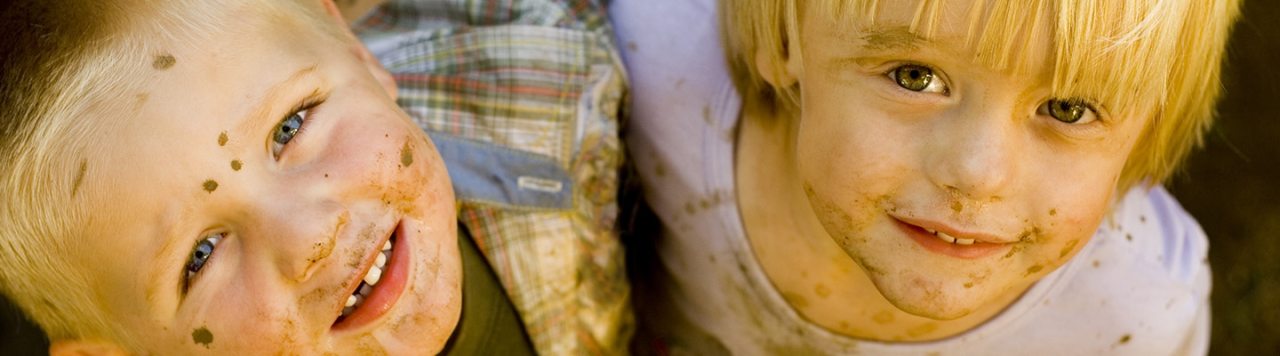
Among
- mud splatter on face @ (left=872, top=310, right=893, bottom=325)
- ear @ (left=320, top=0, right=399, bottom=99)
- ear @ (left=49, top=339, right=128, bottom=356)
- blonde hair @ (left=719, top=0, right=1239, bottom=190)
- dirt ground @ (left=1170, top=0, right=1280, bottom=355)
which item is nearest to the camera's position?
blonde hair @ (left=719, top=0, right=1239, bottom=190)

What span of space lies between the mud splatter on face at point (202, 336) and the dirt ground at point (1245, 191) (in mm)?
1532

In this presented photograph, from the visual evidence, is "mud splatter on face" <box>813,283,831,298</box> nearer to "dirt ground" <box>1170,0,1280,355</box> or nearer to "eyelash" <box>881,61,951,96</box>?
"eyelash" <box>881,61,951,96</box>

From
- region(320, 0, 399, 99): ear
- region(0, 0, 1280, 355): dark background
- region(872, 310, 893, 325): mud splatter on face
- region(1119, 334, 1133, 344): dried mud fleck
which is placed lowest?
region(0, 0, 1280, 355): dark background

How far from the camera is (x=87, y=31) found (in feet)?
3.66

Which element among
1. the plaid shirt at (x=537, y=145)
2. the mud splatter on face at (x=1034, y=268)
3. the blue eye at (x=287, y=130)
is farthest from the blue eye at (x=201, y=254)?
the mud splatter on face at (x=1034, y=268)

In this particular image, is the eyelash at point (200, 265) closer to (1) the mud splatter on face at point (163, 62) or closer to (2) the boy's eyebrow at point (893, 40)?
(1) the mud splatter on face at point (163, 62)

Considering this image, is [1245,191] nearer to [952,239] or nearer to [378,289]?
[952,239]

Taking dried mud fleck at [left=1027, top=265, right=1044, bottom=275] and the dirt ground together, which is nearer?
dried mud fleck at [left=1027, top=265, right=1044, bottom=275]

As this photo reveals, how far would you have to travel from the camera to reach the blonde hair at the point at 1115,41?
3.32 feet

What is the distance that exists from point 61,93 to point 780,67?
707 millimetres

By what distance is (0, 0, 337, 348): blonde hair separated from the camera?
43.1 inches

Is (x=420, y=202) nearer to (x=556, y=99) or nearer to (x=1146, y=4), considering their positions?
(x=556, y=99)

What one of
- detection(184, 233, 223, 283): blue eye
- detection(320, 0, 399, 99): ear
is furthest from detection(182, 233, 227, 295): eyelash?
detection(320, 0, 399, 99): ear

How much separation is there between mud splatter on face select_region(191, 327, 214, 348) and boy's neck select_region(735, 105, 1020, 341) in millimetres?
645
